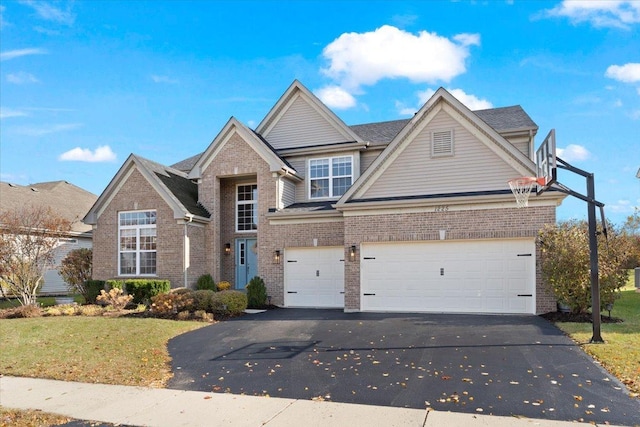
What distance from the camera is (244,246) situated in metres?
19.9

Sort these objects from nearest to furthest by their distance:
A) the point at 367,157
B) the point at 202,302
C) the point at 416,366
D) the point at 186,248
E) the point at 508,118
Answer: the point at 416,366
the point at 202,302
the point at 186,248
the point at 508,118
the point at 367,157

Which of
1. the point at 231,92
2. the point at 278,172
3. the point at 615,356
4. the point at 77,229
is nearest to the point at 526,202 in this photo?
the point at 615,356

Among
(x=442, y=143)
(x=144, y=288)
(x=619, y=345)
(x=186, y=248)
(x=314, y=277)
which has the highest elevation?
(x=442, y=143)

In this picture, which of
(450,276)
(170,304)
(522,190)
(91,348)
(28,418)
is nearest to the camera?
(28,418)

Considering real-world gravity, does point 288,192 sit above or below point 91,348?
above

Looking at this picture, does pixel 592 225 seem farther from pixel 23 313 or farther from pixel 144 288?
pixel 23 313

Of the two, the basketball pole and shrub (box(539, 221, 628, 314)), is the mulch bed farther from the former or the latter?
the basketball pole

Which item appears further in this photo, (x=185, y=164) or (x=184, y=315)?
(x=185, y=164)


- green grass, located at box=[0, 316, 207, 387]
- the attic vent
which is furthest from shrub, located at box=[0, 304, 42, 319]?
the attic vent

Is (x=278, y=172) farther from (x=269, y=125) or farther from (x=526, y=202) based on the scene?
(x=526, y=202)

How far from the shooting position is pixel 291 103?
20.3m

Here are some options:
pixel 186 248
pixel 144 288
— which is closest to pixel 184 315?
pixel 144 288

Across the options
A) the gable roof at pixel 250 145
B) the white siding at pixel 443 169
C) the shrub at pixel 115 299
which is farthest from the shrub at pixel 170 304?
the white siding at pixel 443 169

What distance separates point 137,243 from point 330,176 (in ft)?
29.6
